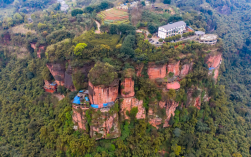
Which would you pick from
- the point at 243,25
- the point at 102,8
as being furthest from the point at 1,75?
the point at 243,25

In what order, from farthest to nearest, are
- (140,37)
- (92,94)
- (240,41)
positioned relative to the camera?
(240,41) < (140,37) < (92,94)

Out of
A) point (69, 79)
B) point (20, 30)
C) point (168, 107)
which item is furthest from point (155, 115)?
point (20, 30)

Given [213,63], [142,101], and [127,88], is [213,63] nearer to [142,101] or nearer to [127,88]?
[142,101]

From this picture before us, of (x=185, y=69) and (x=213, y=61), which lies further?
(x=213, y=61)

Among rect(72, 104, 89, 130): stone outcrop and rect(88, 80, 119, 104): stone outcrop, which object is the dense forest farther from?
rect(88, 80, 119, 104): stone outcrop

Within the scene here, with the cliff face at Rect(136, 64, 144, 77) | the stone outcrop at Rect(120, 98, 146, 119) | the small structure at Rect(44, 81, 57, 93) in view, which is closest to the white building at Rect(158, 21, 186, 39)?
the cliff face at Rect(136, 64, 144, 77)

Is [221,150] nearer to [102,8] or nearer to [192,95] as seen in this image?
[192,95]
